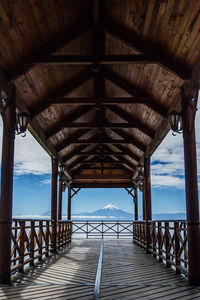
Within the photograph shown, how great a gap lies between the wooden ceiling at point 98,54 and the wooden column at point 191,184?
1.47 feet

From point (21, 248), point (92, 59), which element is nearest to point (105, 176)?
point (21, 248)

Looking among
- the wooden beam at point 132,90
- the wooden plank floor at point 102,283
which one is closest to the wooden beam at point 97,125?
the wooden beam at point 132,90

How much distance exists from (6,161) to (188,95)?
3035mm

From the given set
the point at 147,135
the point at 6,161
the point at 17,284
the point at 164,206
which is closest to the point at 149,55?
the point at 6,161

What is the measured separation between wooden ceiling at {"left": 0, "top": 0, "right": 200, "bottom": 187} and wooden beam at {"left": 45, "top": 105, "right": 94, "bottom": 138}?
0.10ft

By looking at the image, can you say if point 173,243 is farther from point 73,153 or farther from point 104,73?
point 73,153

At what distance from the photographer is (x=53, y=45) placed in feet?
18.1

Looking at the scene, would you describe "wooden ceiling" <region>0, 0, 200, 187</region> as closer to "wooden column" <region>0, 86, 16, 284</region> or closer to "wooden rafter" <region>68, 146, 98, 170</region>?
"wooden column" <region>0, 86, 16, 284</region>

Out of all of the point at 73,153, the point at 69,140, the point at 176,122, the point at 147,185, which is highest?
the point at 69,140

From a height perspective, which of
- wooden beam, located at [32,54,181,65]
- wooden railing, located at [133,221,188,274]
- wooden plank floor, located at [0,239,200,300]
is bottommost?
wooden plank floor, located at [0,239,200,300]

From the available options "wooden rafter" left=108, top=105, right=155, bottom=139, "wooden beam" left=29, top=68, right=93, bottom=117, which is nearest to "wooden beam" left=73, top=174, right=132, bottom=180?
"wooden rafter" left=108, top=105, right=155, bottom=139

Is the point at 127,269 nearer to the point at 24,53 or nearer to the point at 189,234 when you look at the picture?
the point at 189,234

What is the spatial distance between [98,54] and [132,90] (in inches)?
66.2

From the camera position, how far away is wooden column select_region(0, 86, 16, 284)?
15.7 feet
